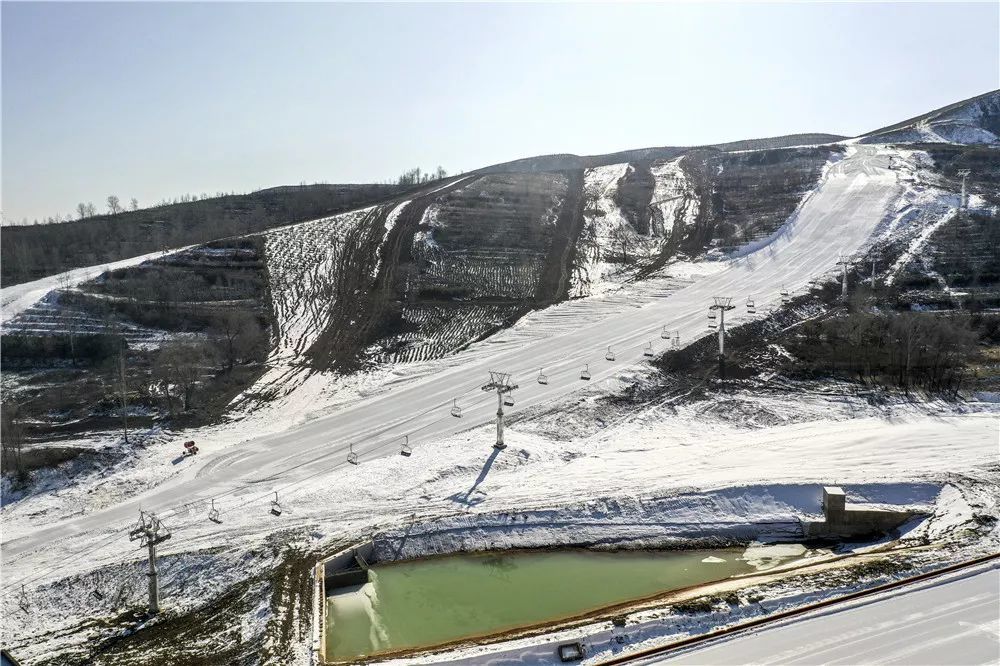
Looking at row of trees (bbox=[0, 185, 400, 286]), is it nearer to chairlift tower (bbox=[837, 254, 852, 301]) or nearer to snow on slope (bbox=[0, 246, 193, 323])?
snow on slope (bbox=[0, 246, 193, 323])

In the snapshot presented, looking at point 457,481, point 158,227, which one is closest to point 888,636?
point 457,481

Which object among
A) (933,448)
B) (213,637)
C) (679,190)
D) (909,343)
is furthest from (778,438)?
(679,190)

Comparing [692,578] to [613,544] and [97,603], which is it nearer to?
[613,544]

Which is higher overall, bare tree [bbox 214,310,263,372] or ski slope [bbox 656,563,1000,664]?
bare tree [bbox 214,310,263,372]

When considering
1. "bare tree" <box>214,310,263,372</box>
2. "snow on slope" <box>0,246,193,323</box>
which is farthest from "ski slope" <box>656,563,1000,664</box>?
"snow on slope" <box>0,246,193,323</box>

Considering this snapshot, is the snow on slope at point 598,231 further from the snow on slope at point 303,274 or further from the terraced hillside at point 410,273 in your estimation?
the snow on slope at point 303,274

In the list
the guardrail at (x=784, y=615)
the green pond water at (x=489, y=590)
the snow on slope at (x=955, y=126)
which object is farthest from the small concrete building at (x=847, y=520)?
the snow on slope at (x=955, y=126)
